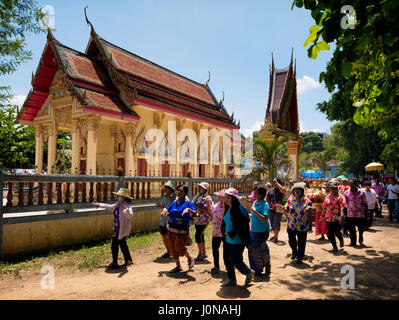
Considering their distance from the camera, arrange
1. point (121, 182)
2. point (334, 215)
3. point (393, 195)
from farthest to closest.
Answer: point (393, 195) < point (121, 182) < point (334, 215)

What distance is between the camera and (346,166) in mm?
24500

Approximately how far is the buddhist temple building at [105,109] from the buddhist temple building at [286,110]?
506cm

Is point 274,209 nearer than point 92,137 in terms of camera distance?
Yes

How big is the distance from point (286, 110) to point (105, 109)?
588 inches

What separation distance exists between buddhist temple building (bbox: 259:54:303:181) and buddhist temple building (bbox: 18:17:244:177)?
506 centimetres

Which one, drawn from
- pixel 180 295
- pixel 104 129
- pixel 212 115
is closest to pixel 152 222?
pixel 180 295

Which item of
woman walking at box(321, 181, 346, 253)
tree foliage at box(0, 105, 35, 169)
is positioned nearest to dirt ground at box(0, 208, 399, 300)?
woman walking at box(321, 181, 346, 253)

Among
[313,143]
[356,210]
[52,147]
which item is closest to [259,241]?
[356,210]

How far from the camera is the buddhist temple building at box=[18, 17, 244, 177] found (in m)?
12.3

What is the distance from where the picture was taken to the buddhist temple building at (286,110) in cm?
2111

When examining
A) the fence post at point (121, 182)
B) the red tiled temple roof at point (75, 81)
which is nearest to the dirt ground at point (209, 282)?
the fence post at point (121, 182)

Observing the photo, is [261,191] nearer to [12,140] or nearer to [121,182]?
[121,182]

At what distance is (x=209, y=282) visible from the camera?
488 cm

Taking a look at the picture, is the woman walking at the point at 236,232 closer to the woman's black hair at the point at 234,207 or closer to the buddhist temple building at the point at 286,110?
the woman's black hair at the point at 234,207
